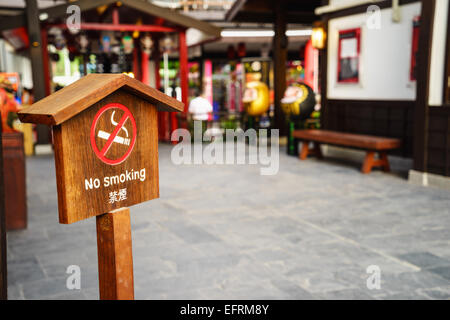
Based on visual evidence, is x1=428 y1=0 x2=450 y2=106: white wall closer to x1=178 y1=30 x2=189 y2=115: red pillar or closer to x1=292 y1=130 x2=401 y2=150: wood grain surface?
x1=292 y1=130 x2=401 y2=150: wood grain surface

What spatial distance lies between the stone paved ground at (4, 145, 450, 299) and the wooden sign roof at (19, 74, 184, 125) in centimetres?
193

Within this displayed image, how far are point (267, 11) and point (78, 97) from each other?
11466 mm

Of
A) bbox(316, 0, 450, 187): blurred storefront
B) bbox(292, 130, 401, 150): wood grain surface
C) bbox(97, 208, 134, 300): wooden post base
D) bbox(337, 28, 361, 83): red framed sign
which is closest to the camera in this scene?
bbox(97, 208, 134, 300): wooden post base

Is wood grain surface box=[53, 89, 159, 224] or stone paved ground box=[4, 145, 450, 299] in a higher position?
wood grain surface box=[53, 89, 159, 224]

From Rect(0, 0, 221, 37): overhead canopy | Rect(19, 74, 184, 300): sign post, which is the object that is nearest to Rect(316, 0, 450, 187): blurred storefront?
Rect(0, 0, 221, 37): overhead canopy

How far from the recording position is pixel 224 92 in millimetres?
18875

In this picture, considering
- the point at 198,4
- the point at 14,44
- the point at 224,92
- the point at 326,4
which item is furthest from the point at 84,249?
the point at 198,4

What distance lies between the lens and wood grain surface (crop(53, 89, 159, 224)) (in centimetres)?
162

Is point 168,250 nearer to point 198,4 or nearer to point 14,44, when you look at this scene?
point 14,44

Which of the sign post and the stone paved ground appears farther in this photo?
the stone paved ground

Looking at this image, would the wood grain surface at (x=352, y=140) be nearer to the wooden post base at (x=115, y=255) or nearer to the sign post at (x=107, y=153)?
the sign post at (x=107, y=153)

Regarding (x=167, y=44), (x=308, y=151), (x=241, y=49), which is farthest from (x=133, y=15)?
(x=308, y=151)

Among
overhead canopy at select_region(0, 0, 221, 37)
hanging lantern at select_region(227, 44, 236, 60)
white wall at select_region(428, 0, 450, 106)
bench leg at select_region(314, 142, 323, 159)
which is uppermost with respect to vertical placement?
overhead canopy at select_region(0, 0, 221, 37)

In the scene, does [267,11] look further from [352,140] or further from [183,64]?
[352,140]
